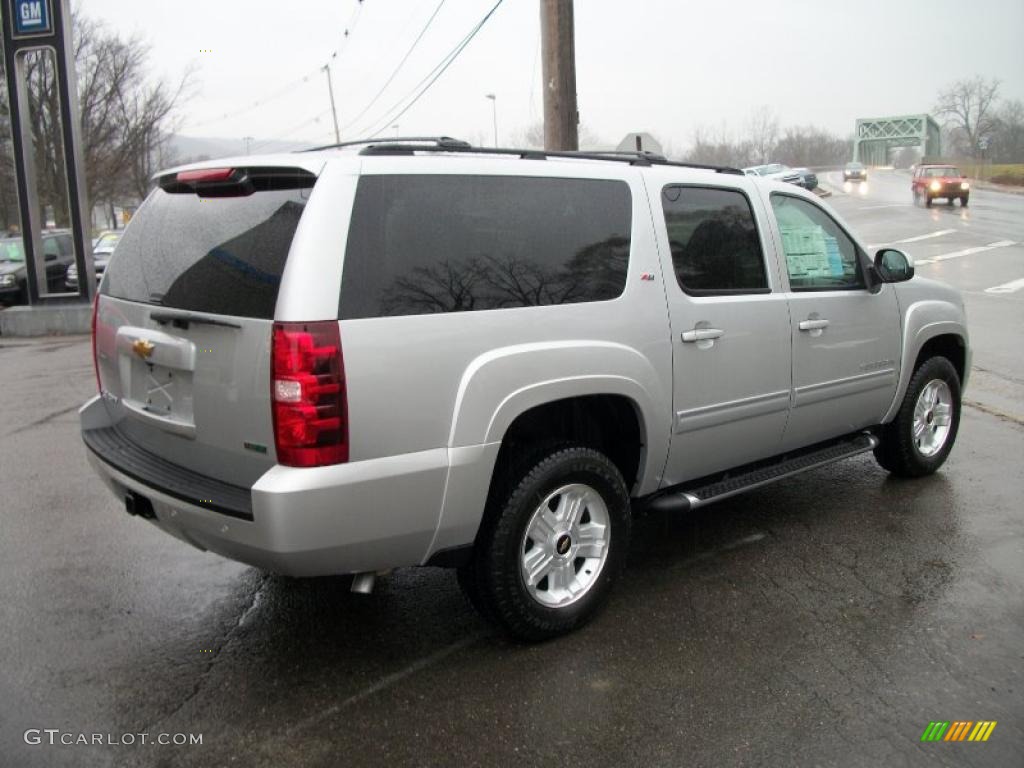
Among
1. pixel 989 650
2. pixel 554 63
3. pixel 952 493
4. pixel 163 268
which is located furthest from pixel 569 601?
pixel 554 63

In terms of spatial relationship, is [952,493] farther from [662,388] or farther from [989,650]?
[662,388]

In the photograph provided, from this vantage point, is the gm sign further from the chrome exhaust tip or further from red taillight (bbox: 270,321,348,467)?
the chrome exhaust tip

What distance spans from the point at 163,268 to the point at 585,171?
1751mm

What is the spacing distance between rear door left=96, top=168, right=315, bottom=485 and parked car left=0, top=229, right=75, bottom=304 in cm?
1621

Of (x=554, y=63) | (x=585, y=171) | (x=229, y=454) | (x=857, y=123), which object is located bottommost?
(x=229, y=454)

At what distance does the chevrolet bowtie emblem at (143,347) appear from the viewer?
3066mm

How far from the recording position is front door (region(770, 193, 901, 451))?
423cm

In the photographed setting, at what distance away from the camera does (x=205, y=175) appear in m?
3.00

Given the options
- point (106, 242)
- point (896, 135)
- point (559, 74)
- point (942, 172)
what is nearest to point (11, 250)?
point (106, 242)

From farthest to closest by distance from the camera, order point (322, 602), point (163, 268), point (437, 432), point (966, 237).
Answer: point (966, 237) → point (322, 602) → point (163, 268) → point (437, 432)

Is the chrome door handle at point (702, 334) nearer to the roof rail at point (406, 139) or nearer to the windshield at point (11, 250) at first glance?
the roof rail at point (406, 139)

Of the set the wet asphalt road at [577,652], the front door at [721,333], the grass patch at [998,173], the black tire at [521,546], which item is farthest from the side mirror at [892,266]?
the grass patch at [998,173]

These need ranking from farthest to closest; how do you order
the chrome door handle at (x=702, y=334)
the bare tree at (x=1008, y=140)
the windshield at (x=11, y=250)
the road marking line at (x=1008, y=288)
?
the bare tree at (x=1008, y=140) < the windshield at (x=11, y=250) < the road marking line at (x=1008, y=288) < the chrome door handle at (x=702, y=334)

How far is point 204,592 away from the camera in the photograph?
3.81 m
